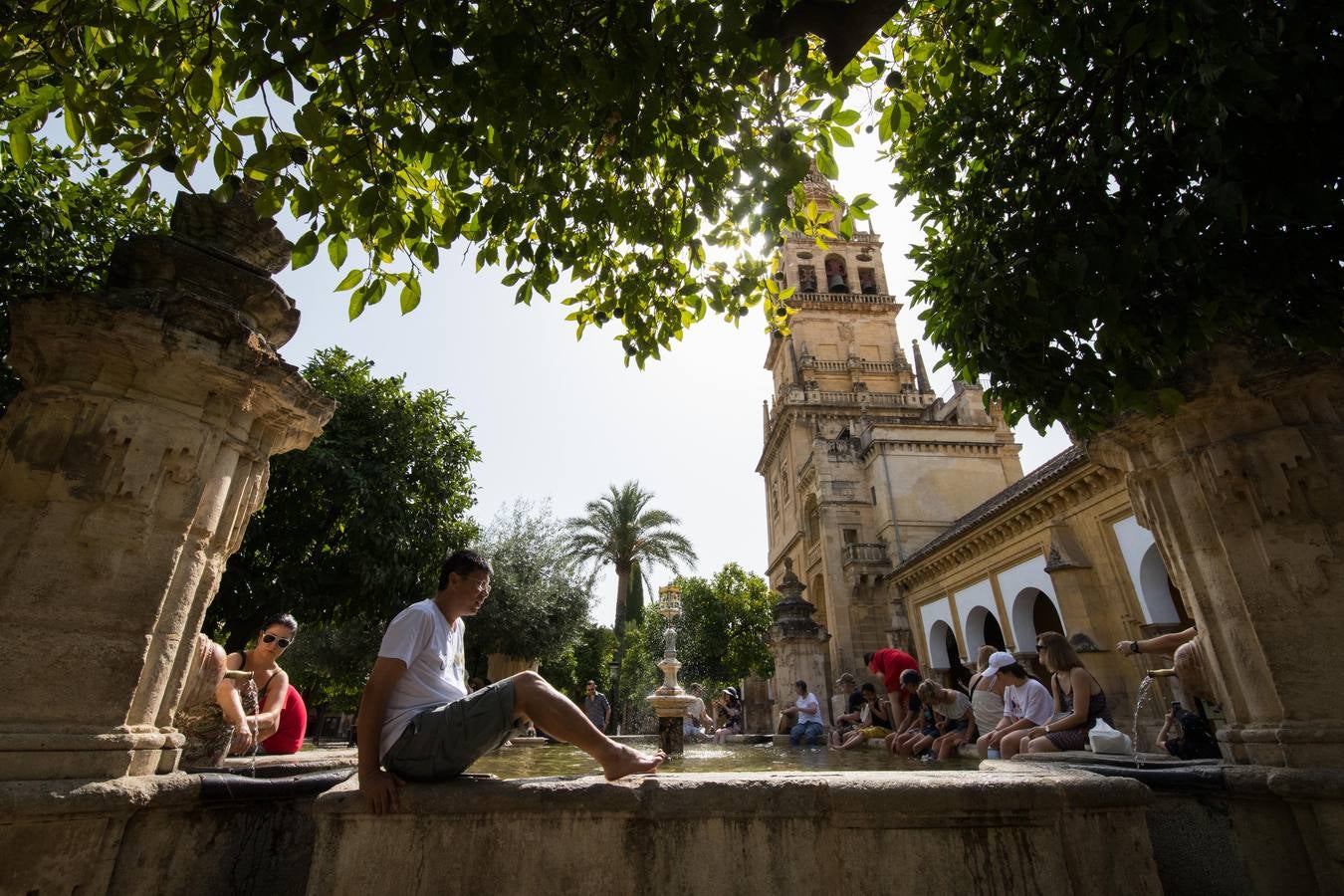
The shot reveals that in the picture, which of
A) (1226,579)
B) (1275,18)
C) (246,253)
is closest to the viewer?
(1275,18)

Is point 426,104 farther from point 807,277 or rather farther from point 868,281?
point 868,281

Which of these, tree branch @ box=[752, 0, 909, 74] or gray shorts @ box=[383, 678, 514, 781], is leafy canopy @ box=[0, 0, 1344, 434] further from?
gray shorts @ box=[383, 678, 514, 781]

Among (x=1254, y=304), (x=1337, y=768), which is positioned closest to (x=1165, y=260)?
(x=1254, y=304)

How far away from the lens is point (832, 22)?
3.12m

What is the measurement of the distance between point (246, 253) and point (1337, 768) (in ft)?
19.6

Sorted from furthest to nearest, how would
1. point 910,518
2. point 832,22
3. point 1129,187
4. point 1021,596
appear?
point 910,518 → point 1021,596 → point 1129,187 → point 832,22

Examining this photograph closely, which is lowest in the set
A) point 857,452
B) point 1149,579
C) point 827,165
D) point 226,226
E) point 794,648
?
→ point 794,648

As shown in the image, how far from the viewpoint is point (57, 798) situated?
2.39m

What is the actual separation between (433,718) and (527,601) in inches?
783

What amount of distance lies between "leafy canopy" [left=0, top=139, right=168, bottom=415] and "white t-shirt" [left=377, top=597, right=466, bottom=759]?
14.0 ft

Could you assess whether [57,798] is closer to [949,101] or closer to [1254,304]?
[1254,304]

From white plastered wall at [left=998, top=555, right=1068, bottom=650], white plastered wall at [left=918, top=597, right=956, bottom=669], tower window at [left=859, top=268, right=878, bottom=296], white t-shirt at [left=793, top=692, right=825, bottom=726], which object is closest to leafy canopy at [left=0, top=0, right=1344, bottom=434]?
white t-shirt at [left=793, top=692, right=825, bottom=726]

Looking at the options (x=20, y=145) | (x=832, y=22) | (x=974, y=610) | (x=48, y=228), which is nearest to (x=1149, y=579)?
(x=974, y=610)

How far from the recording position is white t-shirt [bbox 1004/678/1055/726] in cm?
617
